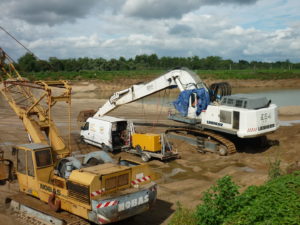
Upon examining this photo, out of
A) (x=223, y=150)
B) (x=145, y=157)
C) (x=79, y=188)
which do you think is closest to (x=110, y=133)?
(x=145, y=157)

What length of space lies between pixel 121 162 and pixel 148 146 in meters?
6.96

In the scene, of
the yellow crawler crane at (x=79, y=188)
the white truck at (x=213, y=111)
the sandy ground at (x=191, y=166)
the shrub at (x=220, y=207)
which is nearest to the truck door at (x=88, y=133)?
the white truck at (x=213, y=111)

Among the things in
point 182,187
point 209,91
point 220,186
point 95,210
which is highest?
point 209,91

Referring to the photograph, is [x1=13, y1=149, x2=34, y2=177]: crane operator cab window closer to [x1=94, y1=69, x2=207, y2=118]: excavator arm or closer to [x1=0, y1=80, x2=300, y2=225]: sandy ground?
[x1=0, y1=80, x2=300, y2=225]: sandy ground

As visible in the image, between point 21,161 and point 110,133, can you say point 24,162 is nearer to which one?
point 21,161

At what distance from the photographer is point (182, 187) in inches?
524

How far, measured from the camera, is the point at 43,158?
1030 cm

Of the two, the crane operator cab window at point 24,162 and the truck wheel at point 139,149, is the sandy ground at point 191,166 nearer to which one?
the truck wheel at point 139,149

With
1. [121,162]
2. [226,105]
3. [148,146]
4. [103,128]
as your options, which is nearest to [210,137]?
[226,105]

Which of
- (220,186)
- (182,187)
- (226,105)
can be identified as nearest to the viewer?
(220,186)

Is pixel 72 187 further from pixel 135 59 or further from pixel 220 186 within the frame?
pixel 135 59

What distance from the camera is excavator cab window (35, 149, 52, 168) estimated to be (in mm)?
10188

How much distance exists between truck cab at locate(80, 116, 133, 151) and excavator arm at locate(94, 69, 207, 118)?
9.54ft

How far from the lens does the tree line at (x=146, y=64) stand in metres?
93.2
